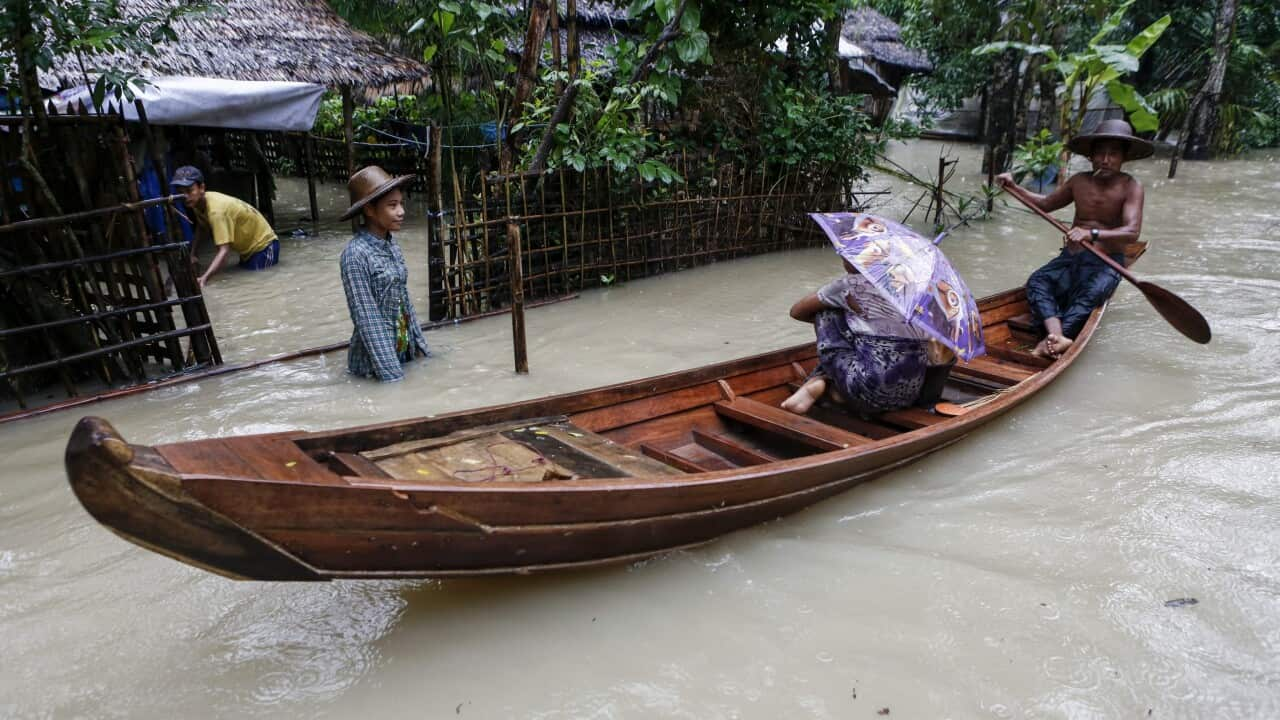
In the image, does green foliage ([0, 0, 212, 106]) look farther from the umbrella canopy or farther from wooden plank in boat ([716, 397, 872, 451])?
the umbrella canopy

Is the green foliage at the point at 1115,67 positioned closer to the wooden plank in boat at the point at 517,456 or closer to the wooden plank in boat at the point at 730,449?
the wooden plank in boat at the point at 730,449

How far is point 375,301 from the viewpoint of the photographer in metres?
4.55

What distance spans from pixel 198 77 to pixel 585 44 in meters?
4.67

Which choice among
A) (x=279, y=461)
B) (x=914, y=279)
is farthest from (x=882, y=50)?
(x=279, y=461)

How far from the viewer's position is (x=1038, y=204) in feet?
18.4

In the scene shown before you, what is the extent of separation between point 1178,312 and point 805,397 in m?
2.66

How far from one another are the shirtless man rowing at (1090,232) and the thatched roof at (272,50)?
22.4 ft

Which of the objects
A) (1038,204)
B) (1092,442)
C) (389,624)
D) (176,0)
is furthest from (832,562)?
(176,0)

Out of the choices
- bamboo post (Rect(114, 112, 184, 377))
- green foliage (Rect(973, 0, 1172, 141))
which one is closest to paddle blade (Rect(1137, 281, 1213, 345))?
green foliage (Rect(973, 0, 1172, 141))

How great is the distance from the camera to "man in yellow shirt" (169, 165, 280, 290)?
662 cm

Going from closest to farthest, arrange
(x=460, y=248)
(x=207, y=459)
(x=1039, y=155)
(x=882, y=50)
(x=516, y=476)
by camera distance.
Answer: (x=207, y=459)
(x=516, y=476)
(x=460, y=248)
(x=1039, y=155)
(x=882, y=50)

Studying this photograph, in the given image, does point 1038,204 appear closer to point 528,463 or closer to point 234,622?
point 528,463

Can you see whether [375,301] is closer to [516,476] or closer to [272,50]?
[516,476]

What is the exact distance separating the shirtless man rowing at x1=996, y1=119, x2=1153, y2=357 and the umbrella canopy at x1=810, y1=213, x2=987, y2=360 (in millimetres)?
1963
